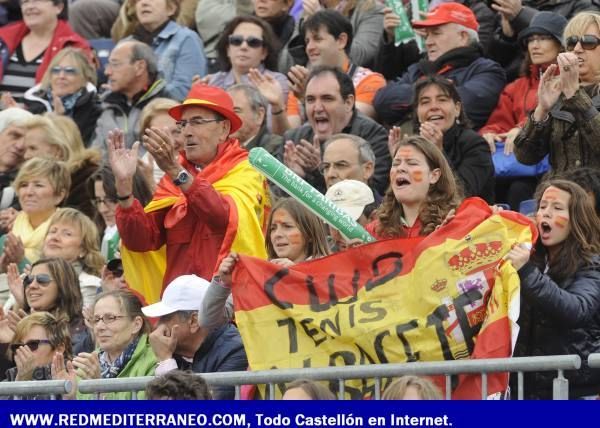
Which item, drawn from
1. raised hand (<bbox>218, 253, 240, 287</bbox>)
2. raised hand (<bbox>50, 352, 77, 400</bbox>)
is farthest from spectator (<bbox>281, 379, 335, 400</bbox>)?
raised hand (<bbox>218, 253, 240, 287</bbox>)

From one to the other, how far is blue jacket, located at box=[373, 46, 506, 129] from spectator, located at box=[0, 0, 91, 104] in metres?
3.68

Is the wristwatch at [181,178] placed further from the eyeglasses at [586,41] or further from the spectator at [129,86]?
the spectator at [129,86]

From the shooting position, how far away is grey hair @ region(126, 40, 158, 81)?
575 inches

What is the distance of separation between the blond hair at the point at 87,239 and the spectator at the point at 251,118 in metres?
1.24

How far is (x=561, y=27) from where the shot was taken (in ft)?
40.7

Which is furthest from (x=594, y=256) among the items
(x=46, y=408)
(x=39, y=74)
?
(x=39, y=74)

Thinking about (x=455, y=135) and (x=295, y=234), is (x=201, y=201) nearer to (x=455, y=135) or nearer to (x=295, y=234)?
(x=295, y=234)

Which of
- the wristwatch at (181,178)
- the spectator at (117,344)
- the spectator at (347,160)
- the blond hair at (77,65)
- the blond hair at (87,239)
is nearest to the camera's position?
the spectator at (117,344)

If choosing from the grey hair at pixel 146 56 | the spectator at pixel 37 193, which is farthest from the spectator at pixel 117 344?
the grey hair at pixel 146 56

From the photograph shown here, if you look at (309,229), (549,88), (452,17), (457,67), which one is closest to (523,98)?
(457,67)

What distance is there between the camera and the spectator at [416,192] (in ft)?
32.8

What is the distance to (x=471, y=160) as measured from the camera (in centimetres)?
Result: 1170

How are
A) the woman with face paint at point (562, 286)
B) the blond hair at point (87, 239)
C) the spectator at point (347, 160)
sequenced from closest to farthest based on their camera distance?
1. the woman with face paint at point (562, 286)
2. the spectator at point (347, 160)
3. the blond hair at point (87, 239)

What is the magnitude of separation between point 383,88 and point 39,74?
3.78m
